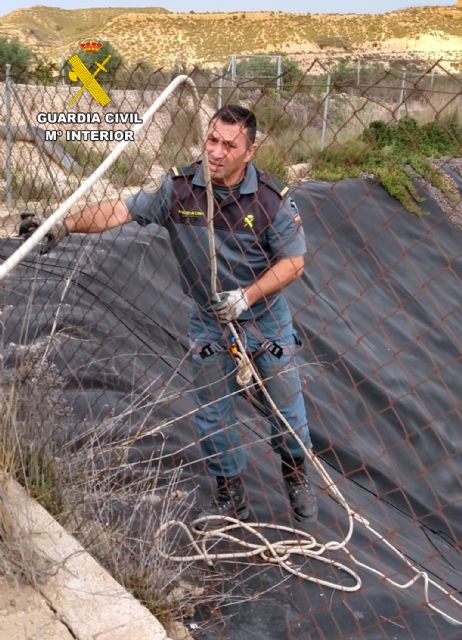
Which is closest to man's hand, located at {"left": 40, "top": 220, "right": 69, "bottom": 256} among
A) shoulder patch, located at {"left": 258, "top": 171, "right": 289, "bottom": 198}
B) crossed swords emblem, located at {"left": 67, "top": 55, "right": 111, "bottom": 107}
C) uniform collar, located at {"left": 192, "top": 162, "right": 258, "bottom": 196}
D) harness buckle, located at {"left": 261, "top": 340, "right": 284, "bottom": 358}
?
uniform collar, located at {"left": 192, "top": 162, "right": 258, "bottom": 196}

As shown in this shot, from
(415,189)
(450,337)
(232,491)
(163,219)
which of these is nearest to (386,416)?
(450,337)

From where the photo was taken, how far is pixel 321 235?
23.9 ft

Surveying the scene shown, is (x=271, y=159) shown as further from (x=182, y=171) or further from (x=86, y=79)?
(x=182, y=171)

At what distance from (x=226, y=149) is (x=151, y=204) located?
0.37 metres

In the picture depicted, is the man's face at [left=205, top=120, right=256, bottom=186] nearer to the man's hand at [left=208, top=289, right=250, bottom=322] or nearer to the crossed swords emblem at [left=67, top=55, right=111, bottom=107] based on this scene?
the man's hand at [left=208, top=289, right=250, bottom=322]

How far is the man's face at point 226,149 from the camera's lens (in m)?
2.92

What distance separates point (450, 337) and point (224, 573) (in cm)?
417

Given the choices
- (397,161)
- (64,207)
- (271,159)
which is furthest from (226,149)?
(271,159)

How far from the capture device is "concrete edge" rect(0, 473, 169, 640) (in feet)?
6.64

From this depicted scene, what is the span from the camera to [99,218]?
9.93 ft

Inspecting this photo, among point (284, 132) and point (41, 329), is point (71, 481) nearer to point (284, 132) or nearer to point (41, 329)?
point (41, 329)

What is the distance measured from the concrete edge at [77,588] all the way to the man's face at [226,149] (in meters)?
1.36

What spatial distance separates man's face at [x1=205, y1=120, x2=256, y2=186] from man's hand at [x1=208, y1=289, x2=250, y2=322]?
465mm

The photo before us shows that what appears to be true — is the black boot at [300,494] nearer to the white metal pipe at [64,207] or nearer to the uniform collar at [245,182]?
the uniform collar at [245,182]
